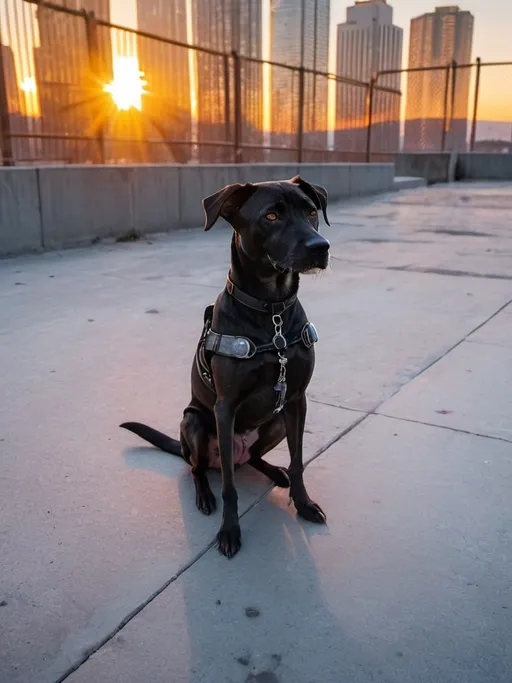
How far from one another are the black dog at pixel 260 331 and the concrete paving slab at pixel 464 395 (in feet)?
3.41

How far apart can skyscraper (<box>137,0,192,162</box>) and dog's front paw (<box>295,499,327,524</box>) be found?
30.0 ft

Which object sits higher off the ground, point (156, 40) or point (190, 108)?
point (156, 40)

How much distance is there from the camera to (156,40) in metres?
9.95

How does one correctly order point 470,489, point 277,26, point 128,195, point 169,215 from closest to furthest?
1. point 470,489
2. point 128,195
3. point 169,215
4. point 277,26

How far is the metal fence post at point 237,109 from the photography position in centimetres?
1111

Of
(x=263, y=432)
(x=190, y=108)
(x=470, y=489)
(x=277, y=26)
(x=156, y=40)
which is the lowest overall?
(x=470, y=489)

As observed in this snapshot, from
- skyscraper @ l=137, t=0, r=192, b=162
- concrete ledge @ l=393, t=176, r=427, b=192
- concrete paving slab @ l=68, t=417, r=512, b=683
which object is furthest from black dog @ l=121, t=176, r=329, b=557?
concrete ledge @ l=393, t=176, r=427, b=192

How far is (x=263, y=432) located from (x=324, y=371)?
1.29 m

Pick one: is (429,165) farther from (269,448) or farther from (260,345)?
(260,345)

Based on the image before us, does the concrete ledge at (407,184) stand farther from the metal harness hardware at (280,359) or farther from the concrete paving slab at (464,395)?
the metal harness hardware at (280,359)

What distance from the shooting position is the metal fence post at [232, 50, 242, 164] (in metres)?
11.1

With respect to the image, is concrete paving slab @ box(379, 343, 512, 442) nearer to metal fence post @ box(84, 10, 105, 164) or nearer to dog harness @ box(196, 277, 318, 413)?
dog harness @ box(196, 277, 318, 413)

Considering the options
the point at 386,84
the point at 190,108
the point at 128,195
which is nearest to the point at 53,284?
the point at 128,195

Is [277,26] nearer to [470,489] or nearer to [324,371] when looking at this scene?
[324,371]
